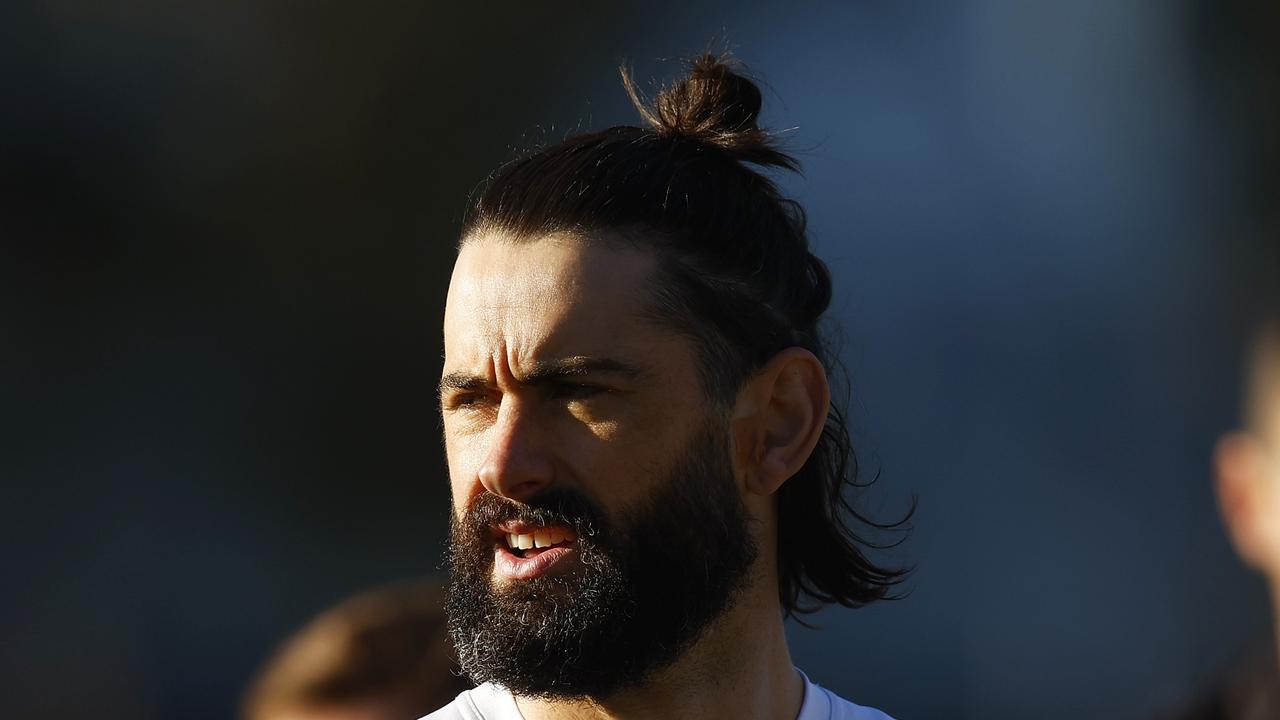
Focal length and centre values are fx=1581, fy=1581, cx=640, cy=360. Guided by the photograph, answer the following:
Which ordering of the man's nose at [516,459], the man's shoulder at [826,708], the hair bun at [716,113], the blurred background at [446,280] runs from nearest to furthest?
the man's nose at [516,459] < the man's shoulder at [826,708] < the hair bun at [716,113] < the blurred background at [446,280]

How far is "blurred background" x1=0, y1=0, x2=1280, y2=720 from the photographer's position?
686 cm

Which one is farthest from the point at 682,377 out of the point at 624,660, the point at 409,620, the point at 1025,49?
the point at 1025,49

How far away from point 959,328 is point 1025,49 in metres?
1.28

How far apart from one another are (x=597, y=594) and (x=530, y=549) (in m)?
0.15

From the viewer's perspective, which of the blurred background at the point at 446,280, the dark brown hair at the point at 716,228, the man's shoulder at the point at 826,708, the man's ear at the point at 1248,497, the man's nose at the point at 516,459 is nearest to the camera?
the man's nose at the point at 516,459

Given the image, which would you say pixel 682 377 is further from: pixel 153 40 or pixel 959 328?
pixel 153 40

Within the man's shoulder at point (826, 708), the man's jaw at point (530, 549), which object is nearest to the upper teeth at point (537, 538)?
the man's jaw at point (530, 549)

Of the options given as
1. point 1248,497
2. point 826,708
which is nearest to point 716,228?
point 826,708

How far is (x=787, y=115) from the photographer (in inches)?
270

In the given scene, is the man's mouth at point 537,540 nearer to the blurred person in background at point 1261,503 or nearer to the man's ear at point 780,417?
the man's ear at point 780,417

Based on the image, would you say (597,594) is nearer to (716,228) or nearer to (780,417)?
(780,417)

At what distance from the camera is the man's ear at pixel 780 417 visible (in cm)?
315

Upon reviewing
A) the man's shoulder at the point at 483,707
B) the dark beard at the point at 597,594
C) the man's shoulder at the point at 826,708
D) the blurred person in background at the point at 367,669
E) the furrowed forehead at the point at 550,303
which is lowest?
the blurred person in background at the point at 367,669

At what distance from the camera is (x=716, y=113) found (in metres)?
3.39
